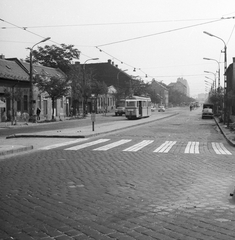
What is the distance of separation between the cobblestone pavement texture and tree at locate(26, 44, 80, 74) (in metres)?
57.4

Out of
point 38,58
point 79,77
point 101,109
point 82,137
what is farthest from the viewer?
point 101,109

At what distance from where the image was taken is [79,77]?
55.6 metres

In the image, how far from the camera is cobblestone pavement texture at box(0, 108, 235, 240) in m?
4.73

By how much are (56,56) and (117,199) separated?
62.9 meters

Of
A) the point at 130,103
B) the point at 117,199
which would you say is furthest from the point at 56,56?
the point at 117,199

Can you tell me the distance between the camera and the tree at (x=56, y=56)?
66.6 m

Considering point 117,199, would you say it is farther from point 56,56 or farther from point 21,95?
point 56,56

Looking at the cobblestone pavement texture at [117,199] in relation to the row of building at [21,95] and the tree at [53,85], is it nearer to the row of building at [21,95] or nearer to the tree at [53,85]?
the row of building at [21,95]

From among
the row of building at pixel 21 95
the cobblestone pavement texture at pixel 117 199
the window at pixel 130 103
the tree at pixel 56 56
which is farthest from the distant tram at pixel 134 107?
the cobblestone pavement texture at pixel 117 199

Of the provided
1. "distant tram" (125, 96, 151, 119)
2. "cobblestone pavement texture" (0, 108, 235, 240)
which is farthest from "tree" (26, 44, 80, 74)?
"cobblestone pavement texture" (0, 108, 235, 240)

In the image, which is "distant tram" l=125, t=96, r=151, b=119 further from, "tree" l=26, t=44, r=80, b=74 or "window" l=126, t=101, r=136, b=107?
"tree" l=26, t=44, r=80, b=74

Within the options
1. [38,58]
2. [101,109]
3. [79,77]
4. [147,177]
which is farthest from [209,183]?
[101,109]

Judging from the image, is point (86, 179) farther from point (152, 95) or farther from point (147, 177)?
point (152, 95)

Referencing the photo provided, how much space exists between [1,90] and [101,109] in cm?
3817
